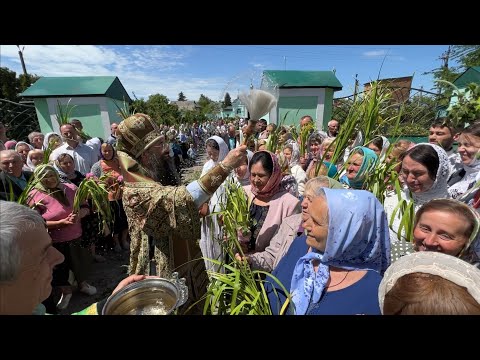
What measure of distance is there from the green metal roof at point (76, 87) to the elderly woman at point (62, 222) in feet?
26.5

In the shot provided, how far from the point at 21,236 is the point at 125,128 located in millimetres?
1036

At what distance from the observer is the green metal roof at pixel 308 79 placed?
36.8ft

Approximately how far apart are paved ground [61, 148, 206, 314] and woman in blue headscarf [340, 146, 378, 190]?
2.71 m

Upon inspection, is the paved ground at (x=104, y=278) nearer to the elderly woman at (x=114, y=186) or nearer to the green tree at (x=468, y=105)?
the elderly woman at (x=114, y=186)

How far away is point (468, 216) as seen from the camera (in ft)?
4.62

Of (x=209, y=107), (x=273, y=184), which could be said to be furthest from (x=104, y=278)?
(x=209, y=107)

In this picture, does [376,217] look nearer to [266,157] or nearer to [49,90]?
[266,157]

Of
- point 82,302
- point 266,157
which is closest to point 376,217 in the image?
point 266,157

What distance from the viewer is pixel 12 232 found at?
2.60 ft

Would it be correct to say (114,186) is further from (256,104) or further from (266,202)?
(256,104)

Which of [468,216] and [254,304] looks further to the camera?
[468,216]

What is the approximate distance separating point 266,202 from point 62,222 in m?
2.42

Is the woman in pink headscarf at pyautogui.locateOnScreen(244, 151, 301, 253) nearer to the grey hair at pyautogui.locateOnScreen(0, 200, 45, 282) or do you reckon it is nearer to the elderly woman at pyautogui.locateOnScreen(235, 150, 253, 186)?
the elderly woman at pyautogui.locateOnScreen(235, 150, 253, 186)
